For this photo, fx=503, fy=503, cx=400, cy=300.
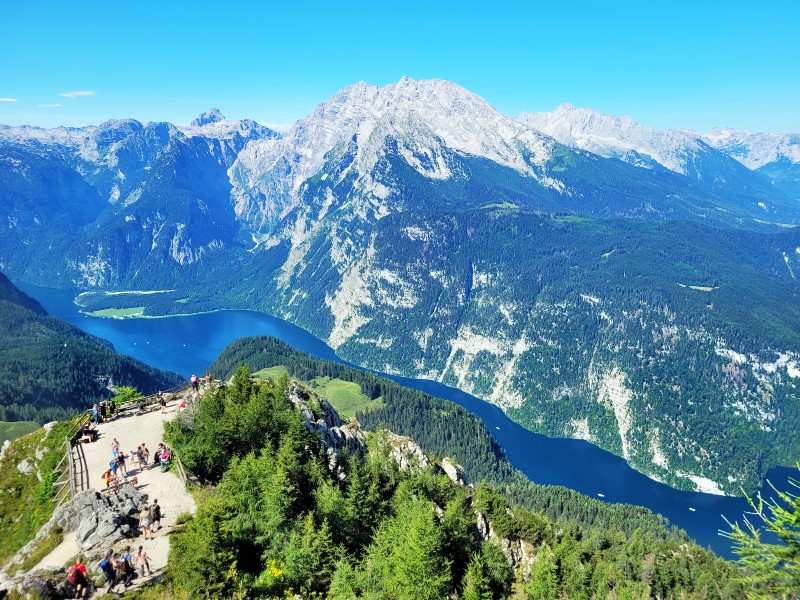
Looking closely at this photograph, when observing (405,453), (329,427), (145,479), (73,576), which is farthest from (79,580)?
(405,453)

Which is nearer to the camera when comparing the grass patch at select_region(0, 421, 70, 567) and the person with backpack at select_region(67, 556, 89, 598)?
the person with backpack at select_region(67, 556, 89, 598)

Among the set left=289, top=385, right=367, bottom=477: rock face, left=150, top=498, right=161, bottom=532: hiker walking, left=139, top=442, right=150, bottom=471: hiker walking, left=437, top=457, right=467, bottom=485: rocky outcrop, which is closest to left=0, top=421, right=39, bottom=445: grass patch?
left=289, top=385, right=367, bottom=477: rock face

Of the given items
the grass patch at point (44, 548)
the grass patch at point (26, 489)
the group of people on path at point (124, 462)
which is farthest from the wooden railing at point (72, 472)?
the grass patch at point (44, 548)

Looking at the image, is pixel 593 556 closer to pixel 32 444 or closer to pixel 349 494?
pixel 349 494

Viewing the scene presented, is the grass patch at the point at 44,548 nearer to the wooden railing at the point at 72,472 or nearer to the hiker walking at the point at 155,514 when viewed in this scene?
the wooden railing at the point at 72,472

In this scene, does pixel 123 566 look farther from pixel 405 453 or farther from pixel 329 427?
pixel 405 453

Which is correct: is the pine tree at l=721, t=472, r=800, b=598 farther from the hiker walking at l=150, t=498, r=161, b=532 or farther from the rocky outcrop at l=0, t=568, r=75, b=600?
the hiker walking at l=150, t=498, r=161, b=532

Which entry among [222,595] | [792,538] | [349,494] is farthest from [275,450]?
[792,538]
